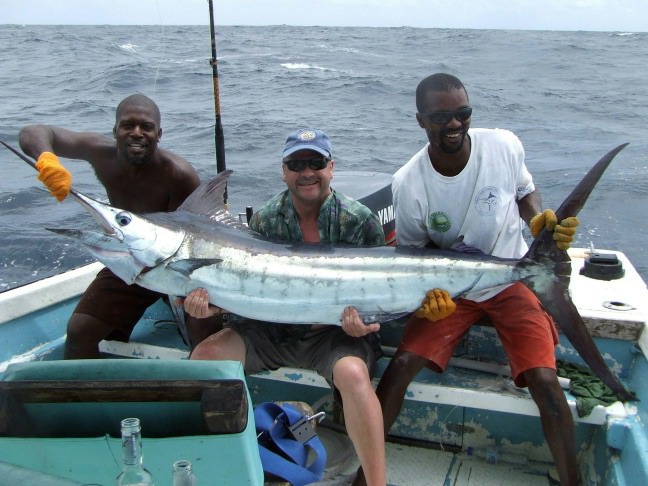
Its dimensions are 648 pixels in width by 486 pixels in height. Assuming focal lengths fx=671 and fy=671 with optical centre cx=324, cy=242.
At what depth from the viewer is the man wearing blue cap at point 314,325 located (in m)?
2.76

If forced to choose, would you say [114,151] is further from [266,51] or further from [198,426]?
[266,51]

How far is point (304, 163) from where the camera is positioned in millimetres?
2959

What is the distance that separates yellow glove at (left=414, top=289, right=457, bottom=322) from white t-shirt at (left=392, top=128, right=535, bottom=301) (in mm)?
464

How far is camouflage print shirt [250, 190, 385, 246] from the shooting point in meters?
3.08

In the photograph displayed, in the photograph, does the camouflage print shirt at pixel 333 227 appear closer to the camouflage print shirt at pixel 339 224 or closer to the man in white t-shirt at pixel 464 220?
the camouflage print shirt at pixel 339 224

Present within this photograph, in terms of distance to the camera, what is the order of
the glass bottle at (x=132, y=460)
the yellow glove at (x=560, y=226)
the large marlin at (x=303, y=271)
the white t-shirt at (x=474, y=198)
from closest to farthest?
the glass bottle at (x=132, y=460) < the yellow glove at (x=560, y=226) < the large marlin at (x=303, y=271) < the white t-shirt at (x=474, y=198)

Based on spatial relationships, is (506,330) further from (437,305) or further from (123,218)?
(123,218)

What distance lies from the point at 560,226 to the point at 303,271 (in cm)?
105

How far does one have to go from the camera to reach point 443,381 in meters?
3.08

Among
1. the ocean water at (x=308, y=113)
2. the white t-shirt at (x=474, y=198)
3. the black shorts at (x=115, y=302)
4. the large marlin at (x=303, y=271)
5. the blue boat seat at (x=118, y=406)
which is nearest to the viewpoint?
the blue boat seat at (x=118, y=406)

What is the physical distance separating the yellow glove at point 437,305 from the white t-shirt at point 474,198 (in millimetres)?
464

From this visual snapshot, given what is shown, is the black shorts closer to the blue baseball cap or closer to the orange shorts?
the blue baseball cap

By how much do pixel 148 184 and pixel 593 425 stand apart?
2.49 meters

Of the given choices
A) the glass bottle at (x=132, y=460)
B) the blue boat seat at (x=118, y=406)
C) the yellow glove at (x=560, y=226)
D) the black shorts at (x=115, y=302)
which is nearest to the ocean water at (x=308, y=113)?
the black shorts at (x=115, y=302)
